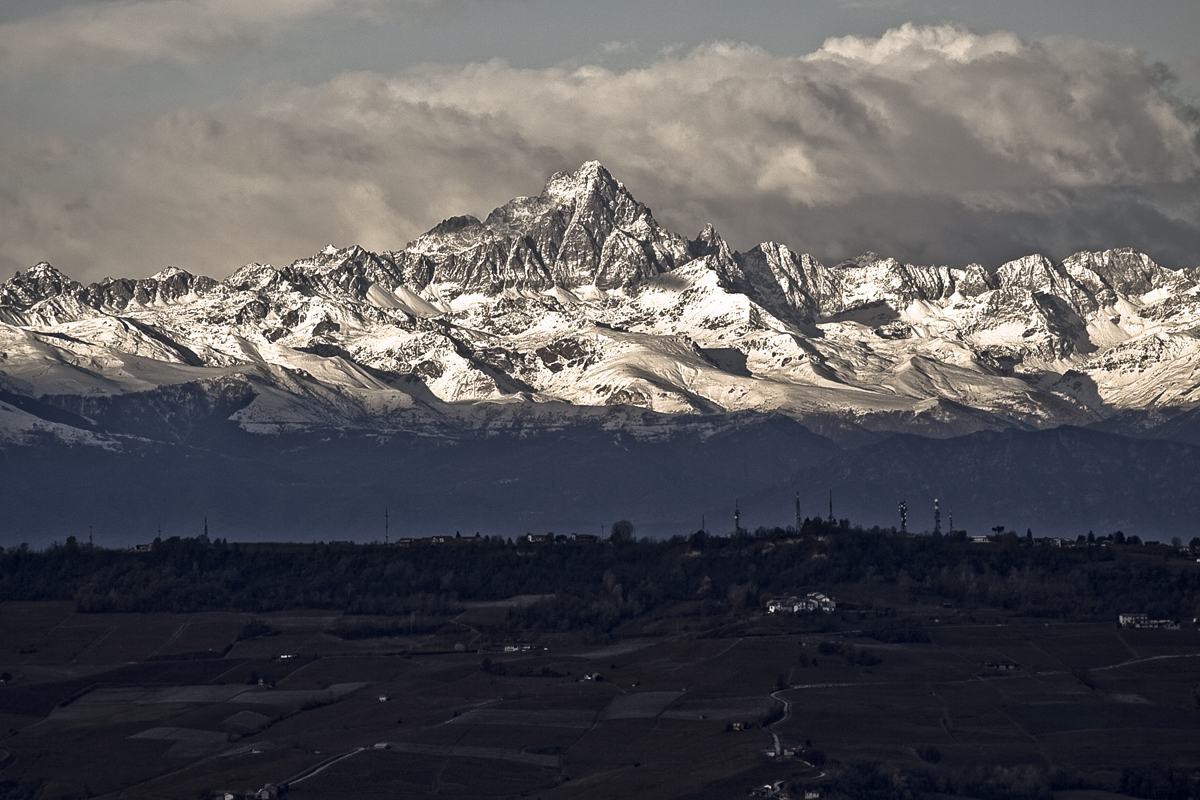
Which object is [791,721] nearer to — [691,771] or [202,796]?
[691,771]

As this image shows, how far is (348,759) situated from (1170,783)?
232 feet

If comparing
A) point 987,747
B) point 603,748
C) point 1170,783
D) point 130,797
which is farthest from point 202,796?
point 1170,783

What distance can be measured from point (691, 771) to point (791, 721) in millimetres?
22815

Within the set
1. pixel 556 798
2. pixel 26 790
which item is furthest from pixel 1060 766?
pixel 26 790

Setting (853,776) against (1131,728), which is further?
(1131,728)

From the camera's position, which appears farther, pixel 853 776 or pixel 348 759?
pixel 348 759

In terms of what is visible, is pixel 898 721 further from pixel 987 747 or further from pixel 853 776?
pixel 853 776

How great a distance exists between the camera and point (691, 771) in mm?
176250

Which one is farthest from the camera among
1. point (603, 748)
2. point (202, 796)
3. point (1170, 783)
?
point (603, 748)

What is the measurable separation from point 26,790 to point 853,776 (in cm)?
7672

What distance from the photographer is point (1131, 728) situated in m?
190

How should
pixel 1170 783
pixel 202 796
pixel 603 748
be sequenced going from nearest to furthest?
pixel 1170 783 → pixel 202 796 → pixel 603 748

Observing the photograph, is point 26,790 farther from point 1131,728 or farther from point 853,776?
point 1131,728

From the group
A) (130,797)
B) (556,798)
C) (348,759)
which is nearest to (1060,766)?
(556,798)
